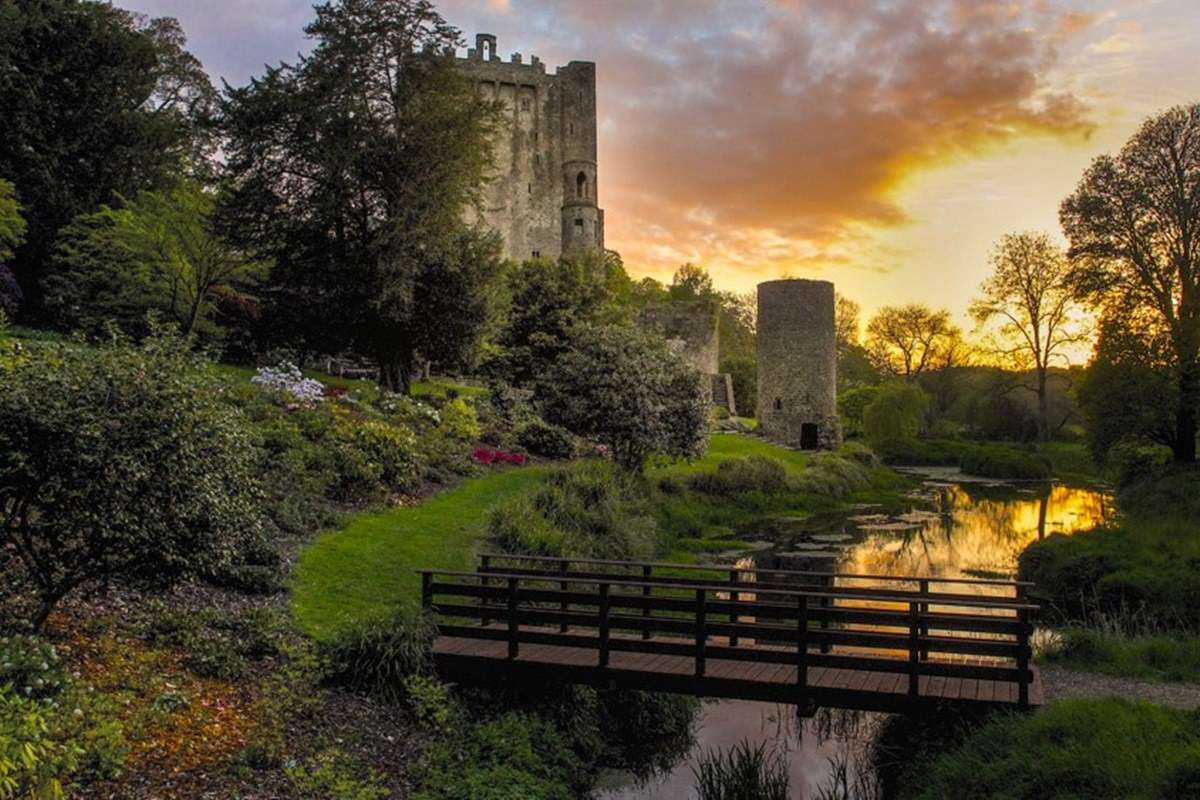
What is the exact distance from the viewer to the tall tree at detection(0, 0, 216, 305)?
31250 mm

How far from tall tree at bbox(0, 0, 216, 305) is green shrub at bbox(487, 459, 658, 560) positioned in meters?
18.3

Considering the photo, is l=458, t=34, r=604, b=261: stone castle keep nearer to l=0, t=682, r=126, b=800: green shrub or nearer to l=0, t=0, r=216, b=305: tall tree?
l=0, t=0, r=216, b=305: tall tree

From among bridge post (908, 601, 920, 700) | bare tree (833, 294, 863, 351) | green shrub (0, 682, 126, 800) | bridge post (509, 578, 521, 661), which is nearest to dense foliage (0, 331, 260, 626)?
green shrub (0, 682, 126, 800)

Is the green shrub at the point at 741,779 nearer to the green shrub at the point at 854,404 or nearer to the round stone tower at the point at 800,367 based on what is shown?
the round stone tower at the point at 800,367

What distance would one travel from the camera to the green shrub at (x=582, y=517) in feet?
55.4

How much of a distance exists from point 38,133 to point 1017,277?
43170 mm

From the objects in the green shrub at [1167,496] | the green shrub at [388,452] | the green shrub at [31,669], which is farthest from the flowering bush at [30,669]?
the green shrub at [1167,496]

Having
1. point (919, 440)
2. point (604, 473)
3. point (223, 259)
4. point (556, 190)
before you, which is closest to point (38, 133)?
point (223, 259)

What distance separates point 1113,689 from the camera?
1115 centimetres

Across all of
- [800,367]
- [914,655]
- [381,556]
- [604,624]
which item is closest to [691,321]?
[800,367]

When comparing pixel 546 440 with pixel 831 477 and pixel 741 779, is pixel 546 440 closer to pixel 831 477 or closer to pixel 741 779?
pixel 831 477

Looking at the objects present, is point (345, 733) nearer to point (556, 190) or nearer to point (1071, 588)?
point (1071, 588)

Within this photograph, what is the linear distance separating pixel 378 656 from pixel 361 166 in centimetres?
2065

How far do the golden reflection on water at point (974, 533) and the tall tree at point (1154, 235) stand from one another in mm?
4976
